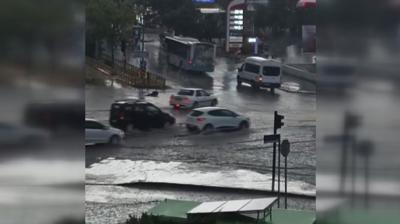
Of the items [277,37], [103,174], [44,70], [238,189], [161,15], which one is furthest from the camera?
[161,15]

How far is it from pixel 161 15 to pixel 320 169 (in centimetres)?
1059

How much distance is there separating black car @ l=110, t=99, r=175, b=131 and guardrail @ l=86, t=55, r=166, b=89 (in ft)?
7.59

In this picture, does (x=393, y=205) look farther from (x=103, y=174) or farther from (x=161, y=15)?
(x=161, y=15)

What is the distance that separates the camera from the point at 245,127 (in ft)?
27.9

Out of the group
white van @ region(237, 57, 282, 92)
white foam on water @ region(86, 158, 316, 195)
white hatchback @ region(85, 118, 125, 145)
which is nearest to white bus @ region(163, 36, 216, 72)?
white van @ region(237, 57, 282, 92)

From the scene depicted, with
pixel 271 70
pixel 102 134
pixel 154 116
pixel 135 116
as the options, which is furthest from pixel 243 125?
pixel 271 70

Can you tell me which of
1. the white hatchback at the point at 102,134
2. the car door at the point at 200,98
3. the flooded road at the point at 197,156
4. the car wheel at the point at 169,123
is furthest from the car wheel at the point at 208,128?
the car door at the point at 200,98

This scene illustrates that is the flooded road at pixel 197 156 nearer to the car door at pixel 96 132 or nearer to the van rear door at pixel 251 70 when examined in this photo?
the car door at pixel 96 132

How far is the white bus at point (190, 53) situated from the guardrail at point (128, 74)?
803 mm

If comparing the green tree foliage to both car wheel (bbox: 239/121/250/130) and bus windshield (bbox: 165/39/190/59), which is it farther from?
car wheel (bbox: 239/121/250/130)

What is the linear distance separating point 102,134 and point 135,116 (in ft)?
3.04

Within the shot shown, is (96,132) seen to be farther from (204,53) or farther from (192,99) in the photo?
(204,53)

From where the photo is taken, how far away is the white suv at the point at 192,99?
9.92 meters

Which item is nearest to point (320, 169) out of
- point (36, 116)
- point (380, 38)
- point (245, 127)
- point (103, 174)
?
point (380, 38)
